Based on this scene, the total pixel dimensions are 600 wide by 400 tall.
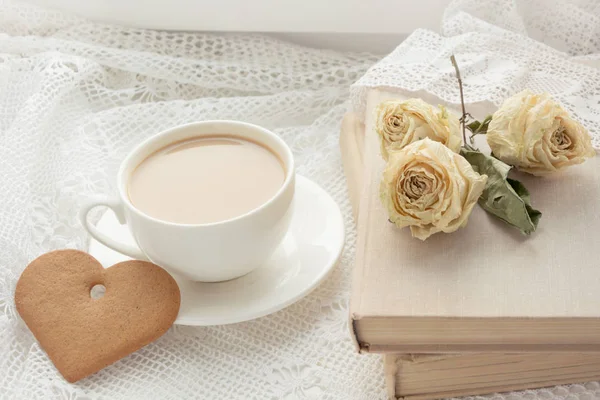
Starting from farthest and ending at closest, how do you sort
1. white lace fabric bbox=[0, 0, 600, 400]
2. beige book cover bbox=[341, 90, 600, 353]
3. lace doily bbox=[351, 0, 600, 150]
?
1. lace doily bbox=[351, 0, 600, 150]
2. white lace fabric bbox=[0, 0, 600, 400]
3. beige book cover bbox=[341, 90, 600, 353]

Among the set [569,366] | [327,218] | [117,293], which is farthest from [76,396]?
[569,366]

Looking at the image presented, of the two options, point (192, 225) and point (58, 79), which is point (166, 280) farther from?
point (58, 79)

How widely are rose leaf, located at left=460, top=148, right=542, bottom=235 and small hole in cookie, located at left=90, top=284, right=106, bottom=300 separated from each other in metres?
0.36

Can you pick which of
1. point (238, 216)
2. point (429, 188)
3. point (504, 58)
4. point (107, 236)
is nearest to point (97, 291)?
point (107, 236)

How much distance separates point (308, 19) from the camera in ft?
3.42

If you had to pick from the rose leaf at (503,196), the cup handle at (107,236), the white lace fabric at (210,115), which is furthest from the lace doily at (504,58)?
the cup handle at (107,236)

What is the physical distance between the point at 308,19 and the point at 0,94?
0.43 metres

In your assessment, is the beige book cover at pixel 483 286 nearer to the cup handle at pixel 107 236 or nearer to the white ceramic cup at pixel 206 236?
the white ceramic cup at pixel 206 236

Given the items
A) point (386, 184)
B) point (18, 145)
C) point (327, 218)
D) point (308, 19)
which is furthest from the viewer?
point (308, 19)

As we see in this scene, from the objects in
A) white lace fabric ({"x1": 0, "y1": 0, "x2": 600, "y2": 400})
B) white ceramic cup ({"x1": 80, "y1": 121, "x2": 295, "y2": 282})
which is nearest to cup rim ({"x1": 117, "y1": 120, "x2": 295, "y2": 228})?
white ceramic cup ({"x1": 80, "y1": 121, "x2": 295, "y2": 282})

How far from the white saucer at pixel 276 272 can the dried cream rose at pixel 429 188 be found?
13cm

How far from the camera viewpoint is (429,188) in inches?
22.3

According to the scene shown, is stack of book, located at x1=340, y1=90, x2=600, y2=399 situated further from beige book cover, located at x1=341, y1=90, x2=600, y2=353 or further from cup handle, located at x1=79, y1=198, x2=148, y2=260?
cup handle, located at x1=79, y1=198, x2=148, y2=260

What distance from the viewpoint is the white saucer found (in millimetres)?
645
